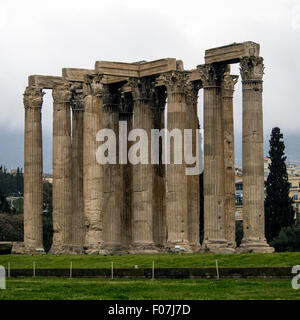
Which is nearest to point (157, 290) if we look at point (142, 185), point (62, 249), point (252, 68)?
point (252, 68)

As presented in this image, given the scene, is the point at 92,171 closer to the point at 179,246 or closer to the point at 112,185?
the point at 112,185

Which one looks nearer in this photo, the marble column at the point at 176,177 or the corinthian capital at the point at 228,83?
the marble column at the point at 176,177

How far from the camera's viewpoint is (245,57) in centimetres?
8594

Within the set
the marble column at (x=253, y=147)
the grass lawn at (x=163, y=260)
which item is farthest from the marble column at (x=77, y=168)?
the marble column at (x=253, y=147)

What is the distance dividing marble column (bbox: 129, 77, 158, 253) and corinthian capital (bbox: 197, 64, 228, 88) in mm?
7473

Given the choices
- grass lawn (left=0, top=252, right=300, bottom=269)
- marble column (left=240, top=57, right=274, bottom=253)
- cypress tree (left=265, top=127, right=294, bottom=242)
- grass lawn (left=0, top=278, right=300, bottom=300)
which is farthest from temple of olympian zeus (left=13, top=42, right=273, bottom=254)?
cypress tree (left=265, top=127, right=294, bottom=242)

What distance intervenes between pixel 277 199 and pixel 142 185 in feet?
126

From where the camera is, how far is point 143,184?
9531 centimetres

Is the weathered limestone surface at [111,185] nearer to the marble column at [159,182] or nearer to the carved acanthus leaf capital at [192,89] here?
the marble column at [159,182]

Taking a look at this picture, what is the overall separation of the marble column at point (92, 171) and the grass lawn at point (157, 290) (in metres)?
27.7

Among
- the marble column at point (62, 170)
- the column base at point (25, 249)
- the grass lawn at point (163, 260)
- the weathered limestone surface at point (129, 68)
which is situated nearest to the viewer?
the grass lawn at point (163, 260)

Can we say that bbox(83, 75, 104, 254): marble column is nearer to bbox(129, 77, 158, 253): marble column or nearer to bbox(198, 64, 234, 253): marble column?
bbox(129, 77, 158, 253): marble column

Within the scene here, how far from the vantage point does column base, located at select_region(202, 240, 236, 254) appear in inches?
3465

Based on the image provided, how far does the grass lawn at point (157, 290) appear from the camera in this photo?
174 feet
